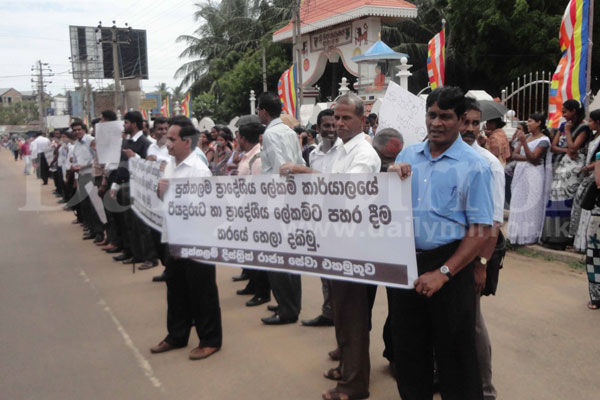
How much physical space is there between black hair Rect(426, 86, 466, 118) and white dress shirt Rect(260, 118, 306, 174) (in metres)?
1.82

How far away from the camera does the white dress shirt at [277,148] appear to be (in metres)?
4.26

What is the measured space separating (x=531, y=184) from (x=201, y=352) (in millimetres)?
4820

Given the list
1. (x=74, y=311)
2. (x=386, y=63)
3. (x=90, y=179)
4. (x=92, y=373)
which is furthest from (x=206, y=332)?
(x=386, y=63)

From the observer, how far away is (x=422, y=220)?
2.61m

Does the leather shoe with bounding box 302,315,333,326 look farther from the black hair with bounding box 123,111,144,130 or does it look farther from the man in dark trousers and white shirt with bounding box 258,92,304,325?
the black hair with bounding box 123,111,144,130

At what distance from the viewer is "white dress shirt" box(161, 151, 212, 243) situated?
13.5 feet

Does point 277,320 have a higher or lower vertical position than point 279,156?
lower

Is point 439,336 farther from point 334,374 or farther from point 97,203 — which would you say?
point 97,203

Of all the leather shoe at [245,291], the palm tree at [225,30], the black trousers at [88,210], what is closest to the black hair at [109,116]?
the black trousers at [88,210]

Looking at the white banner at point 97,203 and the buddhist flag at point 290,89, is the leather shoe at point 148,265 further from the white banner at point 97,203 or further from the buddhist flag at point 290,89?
the buddhist flag at point 290,89

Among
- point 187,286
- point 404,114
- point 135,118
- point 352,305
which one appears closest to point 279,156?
point 404,114

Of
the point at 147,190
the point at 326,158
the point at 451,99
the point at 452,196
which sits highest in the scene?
the point at 451,99

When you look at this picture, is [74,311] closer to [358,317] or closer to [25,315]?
[25,315]

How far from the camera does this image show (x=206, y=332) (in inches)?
165
